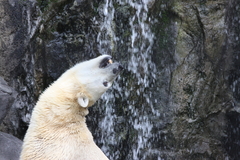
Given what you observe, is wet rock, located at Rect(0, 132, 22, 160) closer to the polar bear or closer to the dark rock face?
the dark rock face

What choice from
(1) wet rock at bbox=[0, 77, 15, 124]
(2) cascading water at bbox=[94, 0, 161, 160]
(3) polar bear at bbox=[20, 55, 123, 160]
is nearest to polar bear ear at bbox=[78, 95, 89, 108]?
(3) polar bear at bbox=[20, 55, 123, 160]

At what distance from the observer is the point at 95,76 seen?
106 inches

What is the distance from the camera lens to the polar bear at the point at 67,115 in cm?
263

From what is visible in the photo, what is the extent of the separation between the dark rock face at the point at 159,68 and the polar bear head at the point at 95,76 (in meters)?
2.08

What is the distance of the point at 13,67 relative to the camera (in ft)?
14.8

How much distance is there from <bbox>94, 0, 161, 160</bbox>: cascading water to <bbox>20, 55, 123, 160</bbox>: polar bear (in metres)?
2.35

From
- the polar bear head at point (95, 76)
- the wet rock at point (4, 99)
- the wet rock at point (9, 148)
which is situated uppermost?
the polar bear head at point (95, 76)

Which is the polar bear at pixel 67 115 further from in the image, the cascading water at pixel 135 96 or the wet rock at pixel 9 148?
the cascading water at pixel 135 96

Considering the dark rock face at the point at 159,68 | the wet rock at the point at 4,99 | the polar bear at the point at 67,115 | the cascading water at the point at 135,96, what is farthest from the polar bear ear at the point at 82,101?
the cascading water at the point at 135,96

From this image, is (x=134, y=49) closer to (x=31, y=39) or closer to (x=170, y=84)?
(x=170, y=84)

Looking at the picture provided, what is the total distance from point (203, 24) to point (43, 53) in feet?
7.45

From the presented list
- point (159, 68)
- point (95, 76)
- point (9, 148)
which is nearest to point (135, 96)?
point (159, 68)

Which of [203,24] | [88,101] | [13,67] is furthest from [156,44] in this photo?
[88,101]

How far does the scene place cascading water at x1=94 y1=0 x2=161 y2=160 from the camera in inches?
202
